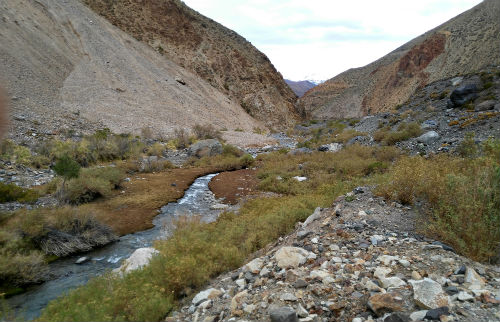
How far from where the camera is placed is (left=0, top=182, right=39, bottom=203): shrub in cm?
901

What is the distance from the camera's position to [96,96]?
78.3 feet

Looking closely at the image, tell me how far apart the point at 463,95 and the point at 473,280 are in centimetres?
1680

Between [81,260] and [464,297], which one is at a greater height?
[464,297]

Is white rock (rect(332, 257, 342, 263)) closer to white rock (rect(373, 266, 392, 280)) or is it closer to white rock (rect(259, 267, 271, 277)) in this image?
white rock (rect(373, 266, 392, 280))

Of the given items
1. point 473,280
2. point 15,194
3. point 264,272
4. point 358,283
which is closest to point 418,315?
point 358,283

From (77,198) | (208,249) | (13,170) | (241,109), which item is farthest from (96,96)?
(208,249)

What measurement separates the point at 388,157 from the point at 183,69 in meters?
30.4

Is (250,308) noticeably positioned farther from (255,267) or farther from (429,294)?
(429,294)

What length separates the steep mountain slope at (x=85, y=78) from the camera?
19328 millimetres

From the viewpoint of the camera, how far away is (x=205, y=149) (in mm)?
19516

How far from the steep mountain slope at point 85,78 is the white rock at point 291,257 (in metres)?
16.7

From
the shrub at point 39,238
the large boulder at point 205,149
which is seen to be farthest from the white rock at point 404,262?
the large boulder at point 205,149

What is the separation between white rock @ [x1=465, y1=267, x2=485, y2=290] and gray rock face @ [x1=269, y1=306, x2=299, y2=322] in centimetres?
175

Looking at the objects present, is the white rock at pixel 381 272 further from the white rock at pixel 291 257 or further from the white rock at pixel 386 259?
the white rock at pixel 291 257
